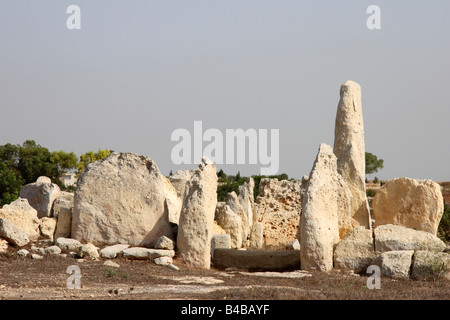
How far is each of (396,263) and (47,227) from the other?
340 inches

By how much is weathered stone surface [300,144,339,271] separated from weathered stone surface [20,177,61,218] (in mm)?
7152

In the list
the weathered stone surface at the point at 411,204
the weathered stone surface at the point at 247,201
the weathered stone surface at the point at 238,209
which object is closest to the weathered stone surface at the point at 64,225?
the weathered stone surface at the point at 238,209

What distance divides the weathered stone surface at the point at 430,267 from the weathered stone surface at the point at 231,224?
7.88m

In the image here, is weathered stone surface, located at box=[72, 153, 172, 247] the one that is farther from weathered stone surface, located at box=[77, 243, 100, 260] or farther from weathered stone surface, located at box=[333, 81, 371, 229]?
weathered stone surface, located at box=[333, 81, 371, 229]

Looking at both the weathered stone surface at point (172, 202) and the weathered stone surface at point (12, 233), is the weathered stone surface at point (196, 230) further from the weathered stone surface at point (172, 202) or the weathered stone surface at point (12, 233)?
the weathered stone surface at point (12, 233)

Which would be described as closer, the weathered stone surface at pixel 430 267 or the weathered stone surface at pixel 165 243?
the weathered stone surface at pixel 430 267

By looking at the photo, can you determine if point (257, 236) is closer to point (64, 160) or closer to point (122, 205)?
point (122, 205)

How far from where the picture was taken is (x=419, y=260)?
49.2 ft

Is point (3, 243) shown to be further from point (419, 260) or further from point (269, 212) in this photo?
point (269, 212)

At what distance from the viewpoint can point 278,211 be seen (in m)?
25.5

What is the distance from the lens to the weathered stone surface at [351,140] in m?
20.0

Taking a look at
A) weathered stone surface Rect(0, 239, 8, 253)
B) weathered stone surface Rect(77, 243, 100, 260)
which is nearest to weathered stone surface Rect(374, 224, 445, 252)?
weathered stone surface Rect(77, 243, 100, 260)

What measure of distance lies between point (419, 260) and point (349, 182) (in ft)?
17.4
